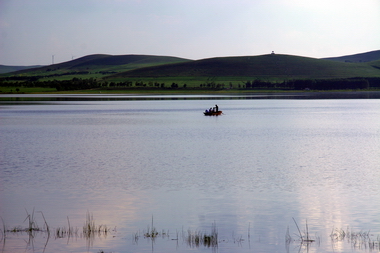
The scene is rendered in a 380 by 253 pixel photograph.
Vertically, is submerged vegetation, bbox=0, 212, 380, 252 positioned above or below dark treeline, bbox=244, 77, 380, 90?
below

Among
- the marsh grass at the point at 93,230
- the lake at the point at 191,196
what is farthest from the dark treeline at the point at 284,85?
the marsh grass at the point at 93,230

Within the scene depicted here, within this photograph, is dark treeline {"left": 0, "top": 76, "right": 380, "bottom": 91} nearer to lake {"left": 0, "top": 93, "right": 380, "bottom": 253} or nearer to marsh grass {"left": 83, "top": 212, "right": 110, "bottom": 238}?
lake {"left": 0, "top": 93, "right": 380, "bottom": 253}

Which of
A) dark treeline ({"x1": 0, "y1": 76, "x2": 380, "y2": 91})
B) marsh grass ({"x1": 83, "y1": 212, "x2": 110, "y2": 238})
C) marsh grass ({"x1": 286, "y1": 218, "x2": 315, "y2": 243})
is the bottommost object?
marsh grass ({"x1": 286, "y1": 218, "x2": 315, "y2": 243})

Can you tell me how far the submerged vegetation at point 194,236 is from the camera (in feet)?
40.4

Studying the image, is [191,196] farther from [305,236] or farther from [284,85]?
[284,85]

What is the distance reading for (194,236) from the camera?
1281cm

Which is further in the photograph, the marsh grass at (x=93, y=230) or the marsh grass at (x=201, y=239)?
the marsh grass at (x=93, y=230)

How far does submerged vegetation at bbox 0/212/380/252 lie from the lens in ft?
40.4

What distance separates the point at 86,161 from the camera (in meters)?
27.1

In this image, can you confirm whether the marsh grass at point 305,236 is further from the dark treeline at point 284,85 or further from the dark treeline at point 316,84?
the dark treeline at point 316,84

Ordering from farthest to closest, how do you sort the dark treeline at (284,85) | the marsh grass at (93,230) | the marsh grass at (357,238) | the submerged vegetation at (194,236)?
the dark treeline at (284,85), the marsh grass at (93,230), the submerged vegetation at (194,236), the marsh grass at (357,238)

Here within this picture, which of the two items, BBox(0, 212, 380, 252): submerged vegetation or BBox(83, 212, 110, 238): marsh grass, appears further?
BBox(83, 212, 110, 238): marsh grass

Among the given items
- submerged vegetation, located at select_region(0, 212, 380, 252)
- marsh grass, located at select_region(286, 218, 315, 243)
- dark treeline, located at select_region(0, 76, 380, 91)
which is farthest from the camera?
dark treeline, located at select_region(0, 76, 380, 91)

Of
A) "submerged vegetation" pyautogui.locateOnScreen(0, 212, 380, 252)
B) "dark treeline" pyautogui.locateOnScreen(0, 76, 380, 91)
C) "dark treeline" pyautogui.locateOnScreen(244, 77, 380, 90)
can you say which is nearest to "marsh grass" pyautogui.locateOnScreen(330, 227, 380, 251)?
"submerged vegetation" pyautogui.locateOnScreen(0, 212, 380, 252)
